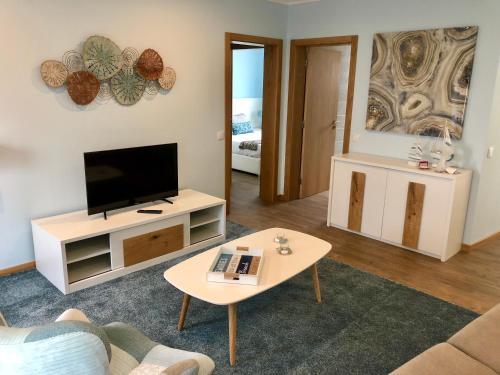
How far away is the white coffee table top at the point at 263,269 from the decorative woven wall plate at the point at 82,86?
176 centimetres

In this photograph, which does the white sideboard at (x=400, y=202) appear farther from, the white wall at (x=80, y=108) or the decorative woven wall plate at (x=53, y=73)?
the decorative woven wall plate at (x=53, y=73)

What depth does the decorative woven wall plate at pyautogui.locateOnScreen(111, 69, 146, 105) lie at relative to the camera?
3.69 meters

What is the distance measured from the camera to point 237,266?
2547 mm

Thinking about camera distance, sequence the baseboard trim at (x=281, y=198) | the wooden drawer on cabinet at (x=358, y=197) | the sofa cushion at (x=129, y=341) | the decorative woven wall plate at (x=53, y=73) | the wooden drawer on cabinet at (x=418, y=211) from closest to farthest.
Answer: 1. the sofa cushion at (x=129, y=341)
2. the decorative woven wall plate at (x=53, y=73)
3. the wooden drawer on cabinet at (x=418, y=211)
4. the wooden drawer on cabinet at (x=358, y=197)
5. the baseboard trim at (x=281, y=198)

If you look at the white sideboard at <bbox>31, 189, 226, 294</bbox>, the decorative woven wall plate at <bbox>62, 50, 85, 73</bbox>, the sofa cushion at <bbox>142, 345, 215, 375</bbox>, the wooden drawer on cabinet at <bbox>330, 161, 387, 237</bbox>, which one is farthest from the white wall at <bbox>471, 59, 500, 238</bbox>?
the decorative woven wall plate at <bbox>62, 50, 85, 73</bbox>

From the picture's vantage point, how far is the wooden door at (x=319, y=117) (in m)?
5.44

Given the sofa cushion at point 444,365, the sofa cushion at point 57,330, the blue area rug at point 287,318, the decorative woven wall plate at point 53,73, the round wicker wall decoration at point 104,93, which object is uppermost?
the decorative woven wall plate at point 53,73

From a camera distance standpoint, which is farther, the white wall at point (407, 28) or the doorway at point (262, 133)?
the doorway at point (262, 133)

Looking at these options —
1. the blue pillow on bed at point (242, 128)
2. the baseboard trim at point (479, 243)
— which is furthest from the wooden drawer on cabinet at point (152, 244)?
the blue pillow on bed at point (242, 128)

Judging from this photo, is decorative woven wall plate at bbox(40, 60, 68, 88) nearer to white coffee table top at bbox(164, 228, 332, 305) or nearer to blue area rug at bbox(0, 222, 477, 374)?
blue area rug at bbox(0, 222, 477, 374)

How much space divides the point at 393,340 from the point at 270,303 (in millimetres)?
864

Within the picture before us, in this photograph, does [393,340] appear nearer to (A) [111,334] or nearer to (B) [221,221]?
(A) [111,334]

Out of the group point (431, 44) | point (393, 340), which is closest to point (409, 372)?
point (393, 340)

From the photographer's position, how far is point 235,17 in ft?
15.0
